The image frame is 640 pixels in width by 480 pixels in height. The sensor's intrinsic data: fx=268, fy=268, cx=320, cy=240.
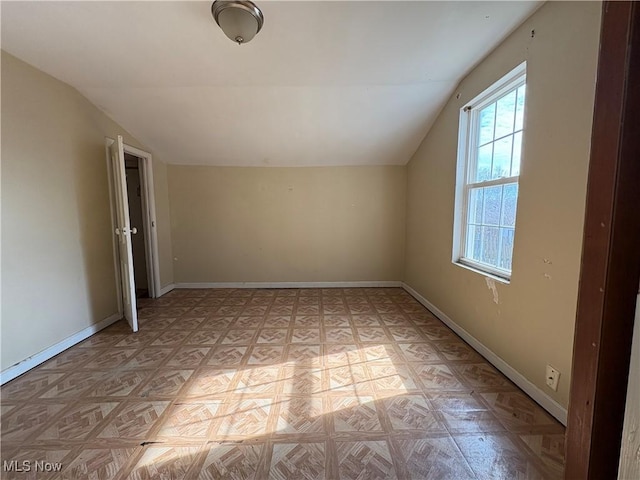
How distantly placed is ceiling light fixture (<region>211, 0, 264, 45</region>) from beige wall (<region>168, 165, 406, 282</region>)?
235 cm

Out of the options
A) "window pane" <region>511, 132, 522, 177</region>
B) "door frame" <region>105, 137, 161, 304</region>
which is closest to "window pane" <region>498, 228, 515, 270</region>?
"window pane" <region>511, 132, 522, 177</region>

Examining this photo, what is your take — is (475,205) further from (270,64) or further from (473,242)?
(270,64)

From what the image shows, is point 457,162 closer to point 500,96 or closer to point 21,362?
point 500,96

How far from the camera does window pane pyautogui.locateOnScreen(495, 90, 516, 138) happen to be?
6.63 feet

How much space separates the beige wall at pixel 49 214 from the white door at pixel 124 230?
0.19m

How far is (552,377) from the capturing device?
157 centimetres

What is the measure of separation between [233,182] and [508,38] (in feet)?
11.6

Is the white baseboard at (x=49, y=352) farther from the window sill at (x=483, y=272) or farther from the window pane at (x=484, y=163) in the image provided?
the window pane at (x=484, y=163)

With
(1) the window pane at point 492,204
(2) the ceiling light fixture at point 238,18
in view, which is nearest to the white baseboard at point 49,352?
(2) the ceiling light fixture at point 238,18

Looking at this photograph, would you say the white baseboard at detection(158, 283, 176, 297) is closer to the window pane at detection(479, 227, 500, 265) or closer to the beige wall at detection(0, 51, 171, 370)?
the beige wall at detection(0, 51, 171, 370)

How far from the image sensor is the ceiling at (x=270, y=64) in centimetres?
178

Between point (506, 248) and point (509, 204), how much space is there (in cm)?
34

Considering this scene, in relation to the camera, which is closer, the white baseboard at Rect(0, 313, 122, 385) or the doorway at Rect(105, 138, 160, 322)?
the white baseboard at Rect(0, 313, 122, 385)

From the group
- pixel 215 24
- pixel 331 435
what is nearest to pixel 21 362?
pixel 331 435
